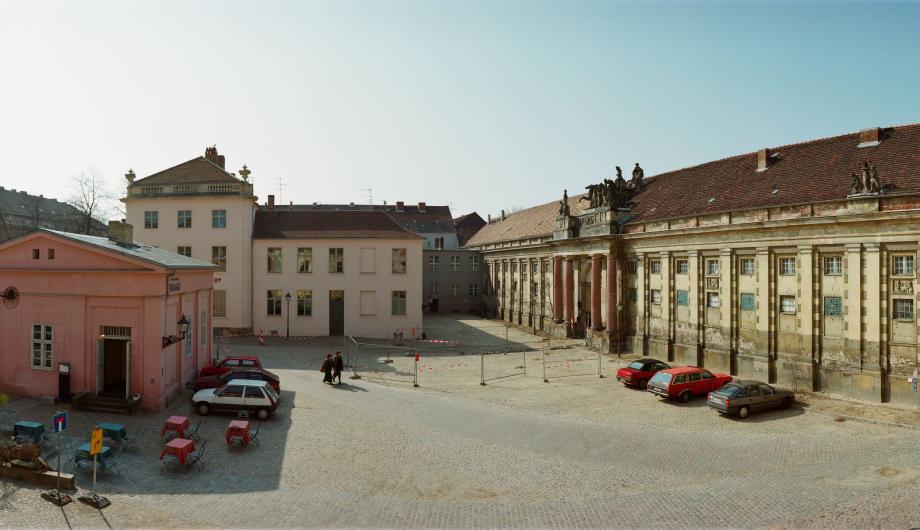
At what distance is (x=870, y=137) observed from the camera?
2730 centimetres

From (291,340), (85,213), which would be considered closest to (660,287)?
(291,340)

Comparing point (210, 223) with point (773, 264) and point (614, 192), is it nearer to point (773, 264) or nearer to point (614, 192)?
point (614, 192)

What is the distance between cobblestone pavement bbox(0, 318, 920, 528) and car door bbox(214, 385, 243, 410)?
670mm

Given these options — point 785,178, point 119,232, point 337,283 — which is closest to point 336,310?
point 337,283

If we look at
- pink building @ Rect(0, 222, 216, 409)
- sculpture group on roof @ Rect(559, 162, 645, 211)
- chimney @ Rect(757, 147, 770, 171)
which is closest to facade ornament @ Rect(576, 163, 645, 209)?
sculpture group on roof @ Rect(559, 162, 645, 211)

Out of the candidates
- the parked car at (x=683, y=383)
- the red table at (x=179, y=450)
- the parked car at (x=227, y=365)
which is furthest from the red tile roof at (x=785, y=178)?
the red table at (x=179, y=450)

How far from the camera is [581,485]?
14.8m

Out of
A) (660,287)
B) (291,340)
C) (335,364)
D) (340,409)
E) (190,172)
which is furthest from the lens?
(190,172)

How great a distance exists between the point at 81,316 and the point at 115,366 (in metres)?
2.55

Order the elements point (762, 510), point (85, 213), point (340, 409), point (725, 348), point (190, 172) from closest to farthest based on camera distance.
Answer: point (762, 510) < point (340, 409) < point (725, 348) < point (190, 172) < point (85, 213)

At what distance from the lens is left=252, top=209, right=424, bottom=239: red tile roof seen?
1657 inches

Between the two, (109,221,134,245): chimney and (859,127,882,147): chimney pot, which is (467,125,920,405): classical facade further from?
(109,221,134,245): chimney

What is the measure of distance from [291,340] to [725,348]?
2736 centimetres

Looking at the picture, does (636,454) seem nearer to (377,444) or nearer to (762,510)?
(762,510)
